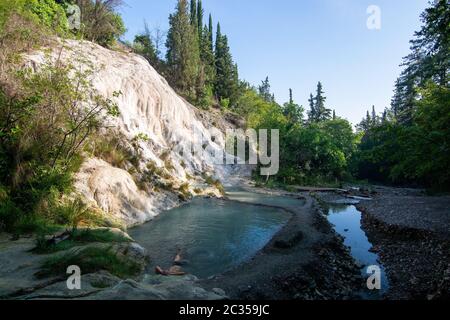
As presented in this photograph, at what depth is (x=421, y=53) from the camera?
37.6 meters

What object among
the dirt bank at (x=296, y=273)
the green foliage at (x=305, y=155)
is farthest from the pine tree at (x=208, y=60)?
the dirt bank at (x=296, y=273)

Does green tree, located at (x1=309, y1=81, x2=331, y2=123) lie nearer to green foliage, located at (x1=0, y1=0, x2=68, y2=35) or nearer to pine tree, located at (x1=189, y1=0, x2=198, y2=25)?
pine tree, located at (x1=189, y1=0, x2=198, y2=25)

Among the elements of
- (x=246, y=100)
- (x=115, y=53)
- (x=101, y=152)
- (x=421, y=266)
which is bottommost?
(x=421, y=266)

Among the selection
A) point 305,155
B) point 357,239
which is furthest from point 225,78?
point 357,239

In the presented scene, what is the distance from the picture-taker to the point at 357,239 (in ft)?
38.2

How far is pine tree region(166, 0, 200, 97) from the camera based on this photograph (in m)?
39.0

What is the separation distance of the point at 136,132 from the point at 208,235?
9946 mm

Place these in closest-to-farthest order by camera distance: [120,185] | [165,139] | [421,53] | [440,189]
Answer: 1. [120,185]
2. [165,139]
3. [440,189]
4. [421,53]

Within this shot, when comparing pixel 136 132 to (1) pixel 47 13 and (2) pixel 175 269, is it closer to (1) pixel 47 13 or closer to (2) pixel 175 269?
(1) pixel 47 13

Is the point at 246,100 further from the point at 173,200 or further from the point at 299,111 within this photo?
the point at 173,200

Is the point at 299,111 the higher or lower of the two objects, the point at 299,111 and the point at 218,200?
the higher

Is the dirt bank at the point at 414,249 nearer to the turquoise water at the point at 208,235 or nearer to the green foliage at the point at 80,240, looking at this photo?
the turquoise water at the point at 208,235
